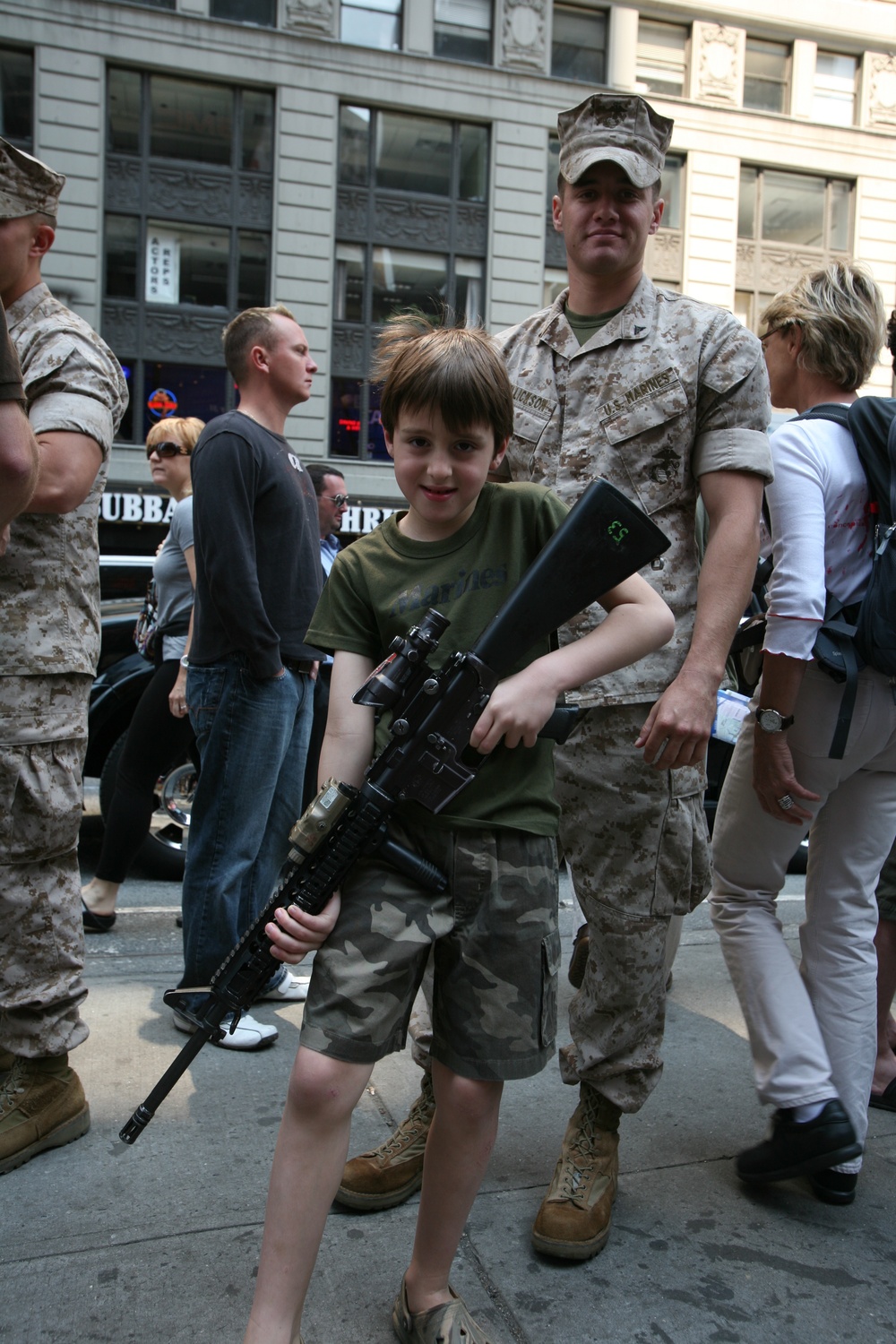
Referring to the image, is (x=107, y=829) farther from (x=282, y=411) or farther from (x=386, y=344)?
(x=386, y=344)

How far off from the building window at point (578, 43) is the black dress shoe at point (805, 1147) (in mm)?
21791

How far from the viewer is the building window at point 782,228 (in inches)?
845

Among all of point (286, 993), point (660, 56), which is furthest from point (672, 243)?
point (286, 993)

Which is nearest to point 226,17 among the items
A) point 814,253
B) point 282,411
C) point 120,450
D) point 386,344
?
point 120,450

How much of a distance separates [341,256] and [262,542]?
17.1 meters

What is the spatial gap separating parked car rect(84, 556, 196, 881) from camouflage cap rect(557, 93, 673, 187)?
3.48 metres

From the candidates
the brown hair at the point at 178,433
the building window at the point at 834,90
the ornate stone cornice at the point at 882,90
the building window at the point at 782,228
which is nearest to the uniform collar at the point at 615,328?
the brown hair at the point at 178,433

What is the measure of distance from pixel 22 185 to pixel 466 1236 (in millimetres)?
2505

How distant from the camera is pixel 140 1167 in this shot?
8.16 ft

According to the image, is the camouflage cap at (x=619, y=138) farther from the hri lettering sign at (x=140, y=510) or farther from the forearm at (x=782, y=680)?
the hri lettering sign at (x=140, y=510)

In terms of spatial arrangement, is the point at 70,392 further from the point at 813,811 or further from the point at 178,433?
the point at 178,433

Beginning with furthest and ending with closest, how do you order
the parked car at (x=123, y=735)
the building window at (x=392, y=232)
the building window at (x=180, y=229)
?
1. the building window at (x=392, y=232)
2. the building window at (x=180, y=229)
3. the parked car at (x=123, y=735)

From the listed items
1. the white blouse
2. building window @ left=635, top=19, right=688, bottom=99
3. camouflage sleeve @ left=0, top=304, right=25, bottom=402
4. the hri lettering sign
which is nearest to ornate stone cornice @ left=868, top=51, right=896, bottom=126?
building window @ left=635, top=19, right=688, bottom=99

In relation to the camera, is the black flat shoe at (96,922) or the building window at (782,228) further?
the building window at (782,228)
